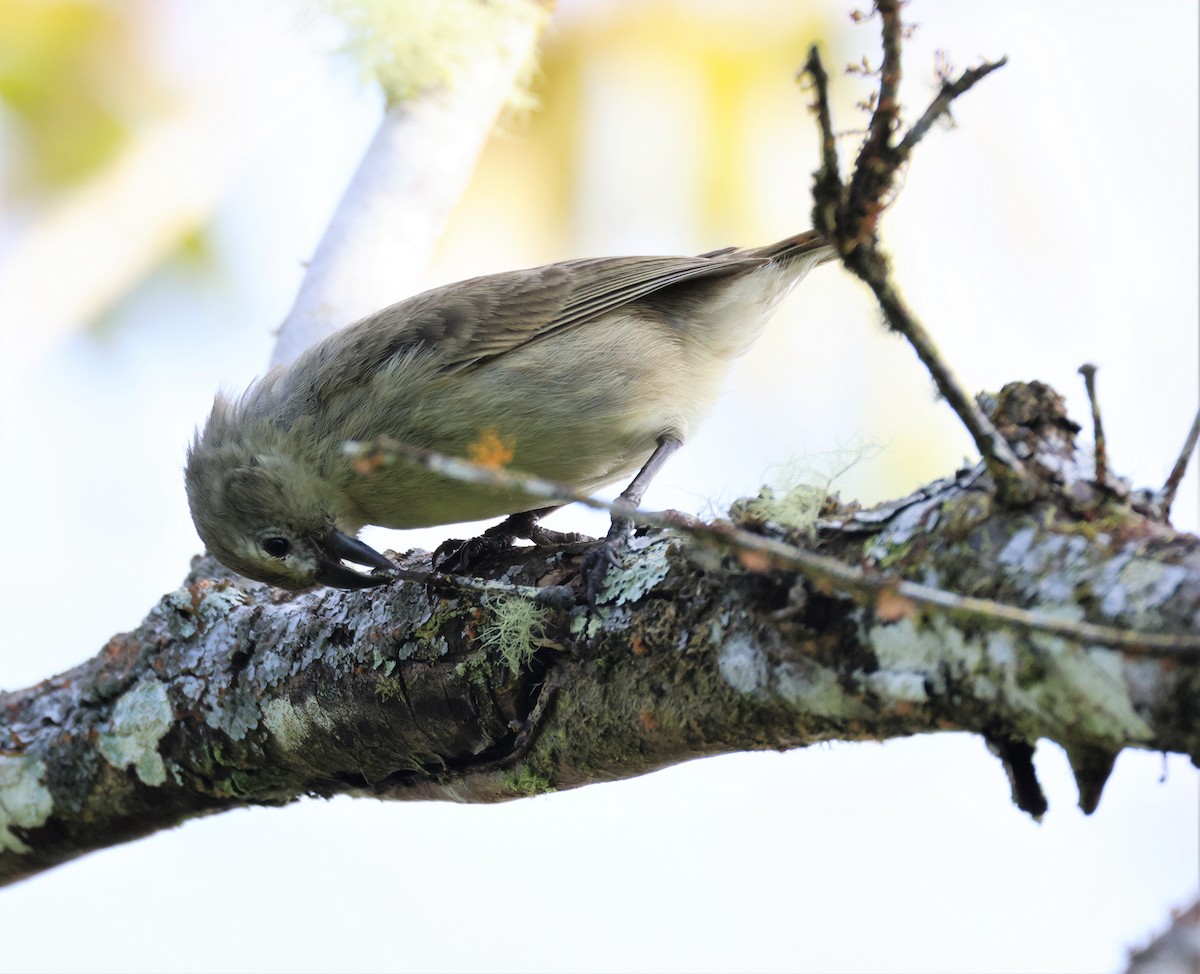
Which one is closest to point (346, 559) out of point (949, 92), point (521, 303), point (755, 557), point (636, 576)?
point (521, 303)

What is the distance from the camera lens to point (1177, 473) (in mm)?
1829

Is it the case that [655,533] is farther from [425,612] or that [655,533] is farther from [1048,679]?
[1048,679]

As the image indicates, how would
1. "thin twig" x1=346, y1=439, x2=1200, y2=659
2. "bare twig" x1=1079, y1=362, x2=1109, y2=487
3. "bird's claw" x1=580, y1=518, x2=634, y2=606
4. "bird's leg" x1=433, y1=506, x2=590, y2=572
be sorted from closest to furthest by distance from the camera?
A: "thin twig" x1=346, y1=439, x2=1200, y2=659
"bare twig" x1=1079, y1=362, x2=1109, y2=487
"bird's claw" x1=580, y1=518, x2=634, y2=606
"bird's leg" x1=433, y1=506, x2=590, y2=572

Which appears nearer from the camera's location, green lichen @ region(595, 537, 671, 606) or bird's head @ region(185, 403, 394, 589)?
green lichen @ region(595, 537, 671, 606)

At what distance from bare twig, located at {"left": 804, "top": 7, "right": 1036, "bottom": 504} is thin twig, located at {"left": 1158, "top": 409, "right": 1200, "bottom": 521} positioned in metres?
0.49

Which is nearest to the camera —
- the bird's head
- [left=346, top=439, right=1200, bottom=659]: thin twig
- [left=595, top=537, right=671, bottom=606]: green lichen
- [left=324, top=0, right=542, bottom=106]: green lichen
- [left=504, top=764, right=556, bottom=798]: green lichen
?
[left=346, top=439, right=1200, bottom=659]: thin twig

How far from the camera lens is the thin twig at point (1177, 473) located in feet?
5.77

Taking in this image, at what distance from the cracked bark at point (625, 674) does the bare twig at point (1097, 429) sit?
3 centimetres

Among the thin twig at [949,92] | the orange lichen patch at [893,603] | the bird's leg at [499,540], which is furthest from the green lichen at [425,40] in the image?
the orange lichen patch at [893,603]

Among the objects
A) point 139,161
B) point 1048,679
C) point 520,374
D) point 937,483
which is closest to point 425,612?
point 520,374

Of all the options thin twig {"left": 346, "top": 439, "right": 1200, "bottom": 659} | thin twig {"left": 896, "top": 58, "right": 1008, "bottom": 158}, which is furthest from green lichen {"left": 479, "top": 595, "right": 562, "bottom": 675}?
thin twig {"left": 896, "top": 58, "right": 1008, "bottom": 158}

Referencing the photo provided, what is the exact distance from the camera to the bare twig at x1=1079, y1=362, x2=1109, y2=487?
1.69m

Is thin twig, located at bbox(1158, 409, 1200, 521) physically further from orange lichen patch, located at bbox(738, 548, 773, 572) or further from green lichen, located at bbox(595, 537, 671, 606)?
green lichen, located at bbox(595, 537, 671, 606)

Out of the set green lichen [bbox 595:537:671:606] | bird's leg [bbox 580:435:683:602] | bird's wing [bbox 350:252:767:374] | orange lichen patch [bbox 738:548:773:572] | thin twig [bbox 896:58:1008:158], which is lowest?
orange lichen patch [bbox 738:548:773:572]
